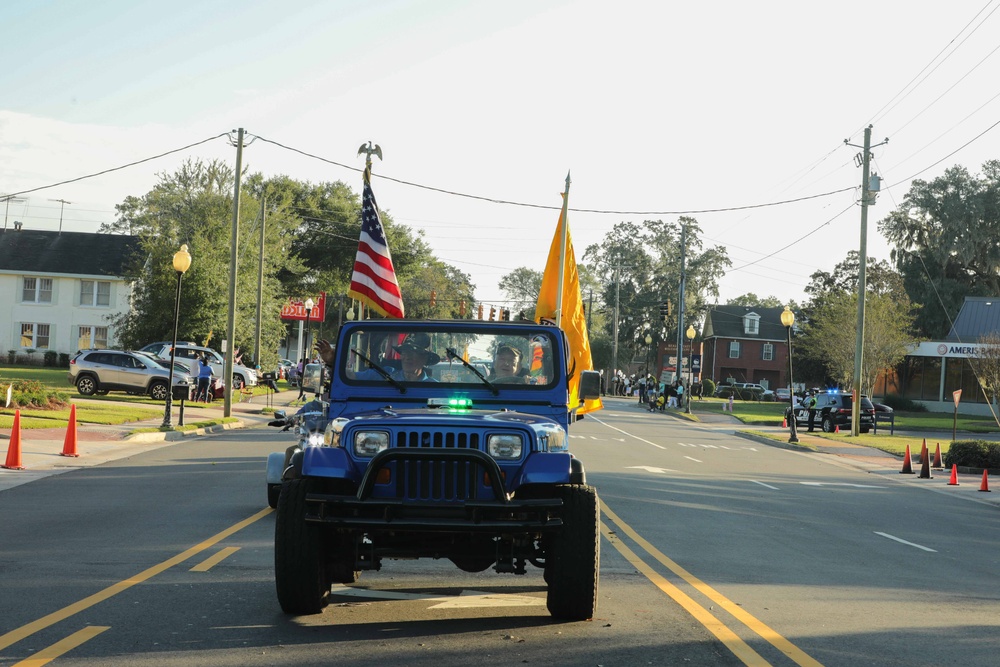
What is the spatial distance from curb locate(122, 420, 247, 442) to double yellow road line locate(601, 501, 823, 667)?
1440 centimetres

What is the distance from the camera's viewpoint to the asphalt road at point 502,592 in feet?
20.4

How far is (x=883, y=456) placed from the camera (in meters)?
30.4

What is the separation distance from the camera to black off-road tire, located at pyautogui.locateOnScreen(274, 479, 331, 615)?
647cm

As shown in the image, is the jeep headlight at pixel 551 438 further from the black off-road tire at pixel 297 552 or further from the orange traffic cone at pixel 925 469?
the orange traffic cone at pixel 925 469

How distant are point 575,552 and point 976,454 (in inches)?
869

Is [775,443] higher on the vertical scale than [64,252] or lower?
lower

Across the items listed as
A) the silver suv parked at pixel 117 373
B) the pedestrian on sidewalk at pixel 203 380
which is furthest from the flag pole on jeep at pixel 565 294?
the pedestrian on sidewalk at pixel 203 380

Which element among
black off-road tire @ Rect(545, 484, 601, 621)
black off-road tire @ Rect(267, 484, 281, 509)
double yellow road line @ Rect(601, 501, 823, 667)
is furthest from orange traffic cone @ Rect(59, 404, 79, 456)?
black off-road tire @ Rect(545, 484, 601, 621)

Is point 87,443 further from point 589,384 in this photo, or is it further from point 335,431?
point 335,431

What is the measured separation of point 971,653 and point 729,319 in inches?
3555

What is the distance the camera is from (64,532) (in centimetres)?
1063

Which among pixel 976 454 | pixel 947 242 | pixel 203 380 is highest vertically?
pixel 947 242

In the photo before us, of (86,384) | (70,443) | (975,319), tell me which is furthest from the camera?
(975,319)

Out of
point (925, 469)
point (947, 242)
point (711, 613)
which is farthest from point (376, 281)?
point (947, 242)
